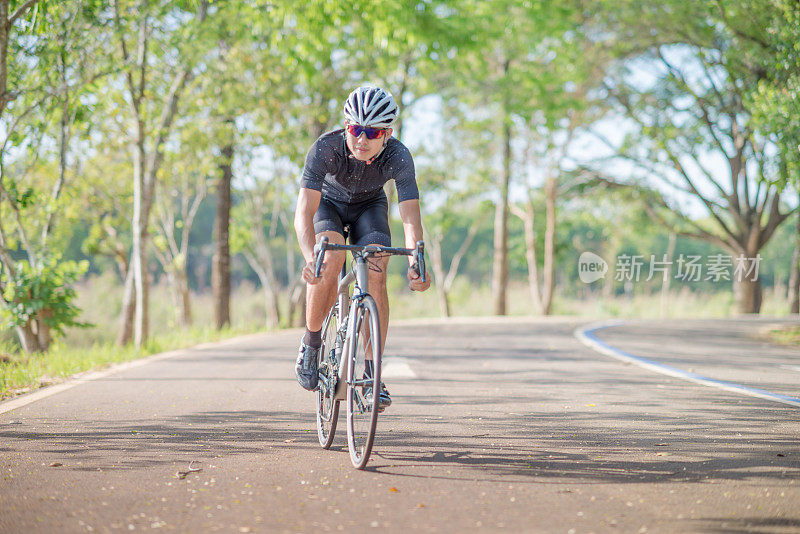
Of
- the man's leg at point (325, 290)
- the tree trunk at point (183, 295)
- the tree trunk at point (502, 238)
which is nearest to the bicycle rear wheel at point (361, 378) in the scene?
the man's leg at point (325, 290)

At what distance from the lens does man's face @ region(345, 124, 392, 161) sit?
4.80 meters

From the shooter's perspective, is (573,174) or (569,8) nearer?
(569,8)

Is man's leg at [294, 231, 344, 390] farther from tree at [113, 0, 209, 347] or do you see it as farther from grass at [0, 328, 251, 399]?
tree at [113, 0, 209, 347]

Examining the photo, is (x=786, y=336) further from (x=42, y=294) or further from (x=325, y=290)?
(x=42, y=294)

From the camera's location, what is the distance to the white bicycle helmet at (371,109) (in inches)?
185

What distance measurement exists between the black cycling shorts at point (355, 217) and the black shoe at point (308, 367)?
783 mm

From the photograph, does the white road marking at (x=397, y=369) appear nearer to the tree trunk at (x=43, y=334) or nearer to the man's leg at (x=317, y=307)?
the man's leg at (x=317, y=307)

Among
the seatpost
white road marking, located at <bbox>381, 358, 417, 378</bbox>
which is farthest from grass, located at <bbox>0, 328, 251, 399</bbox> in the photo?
the seatpost

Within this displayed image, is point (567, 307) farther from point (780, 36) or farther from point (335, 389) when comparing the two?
point (335, 389)

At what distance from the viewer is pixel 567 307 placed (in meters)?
34.6

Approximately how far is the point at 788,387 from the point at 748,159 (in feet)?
70.4

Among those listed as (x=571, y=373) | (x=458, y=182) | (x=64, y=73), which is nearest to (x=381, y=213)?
(x=571, y=373)

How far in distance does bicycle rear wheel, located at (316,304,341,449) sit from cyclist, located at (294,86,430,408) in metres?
0.06

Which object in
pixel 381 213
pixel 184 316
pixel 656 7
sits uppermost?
pixel 656 7
